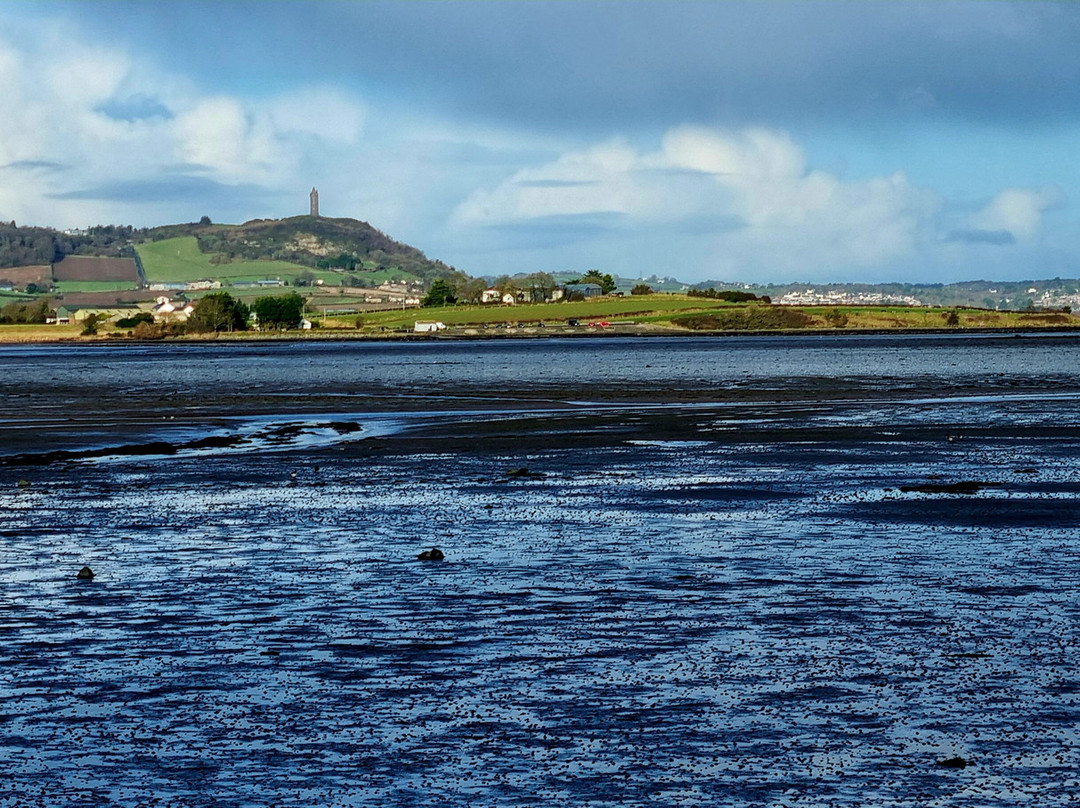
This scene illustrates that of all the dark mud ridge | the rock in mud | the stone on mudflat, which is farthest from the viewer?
the dark mud ridge

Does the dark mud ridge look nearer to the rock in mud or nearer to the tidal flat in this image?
the tidal flat

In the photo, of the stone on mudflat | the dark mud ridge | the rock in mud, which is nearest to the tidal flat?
the stone on mudflat

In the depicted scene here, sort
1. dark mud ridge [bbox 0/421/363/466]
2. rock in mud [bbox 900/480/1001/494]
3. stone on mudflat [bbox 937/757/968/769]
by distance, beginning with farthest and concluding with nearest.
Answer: dark mud ridge [bbox 0/421/363/466] → rock in mud [bbox 900/480/1001/494] → stone on mudflat [bbox 937/757/968/769]

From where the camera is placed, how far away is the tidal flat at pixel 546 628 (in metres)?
10.7

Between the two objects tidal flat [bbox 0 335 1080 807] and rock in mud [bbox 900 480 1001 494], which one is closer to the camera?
tidal flat [bbox 0 335 1080 807]

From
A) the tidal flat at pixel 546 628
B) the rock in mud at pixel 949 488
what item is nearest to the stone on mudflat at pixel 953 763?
the tidal flat at pixel 546 628

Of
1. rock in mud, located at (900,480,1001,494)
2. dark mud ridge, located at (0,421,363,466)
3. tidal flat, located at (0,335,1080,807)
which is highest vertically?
rock in mud, located at (900,480,1001,494)

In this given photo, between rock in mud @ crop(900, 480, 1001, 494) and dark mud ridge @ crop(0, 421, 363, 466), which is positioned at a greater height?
rock in mud @ crop(900, 480, 1001, 494)

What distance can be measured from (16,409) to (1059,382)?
168 feet

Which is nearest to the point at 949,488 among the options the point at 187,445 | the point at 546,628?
the point at 546,628

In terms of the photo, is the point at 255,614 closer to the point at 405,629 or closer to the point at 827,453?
the point at 405,629

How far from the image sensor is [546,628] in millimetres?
15523

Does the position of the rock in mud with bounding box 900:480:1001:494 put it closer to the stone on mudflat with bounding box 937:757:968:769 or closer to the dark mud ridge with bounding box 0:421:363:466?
the stone on mudflat with bounding box 937:757:968:769

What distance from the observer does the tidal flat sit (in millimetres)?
10703
